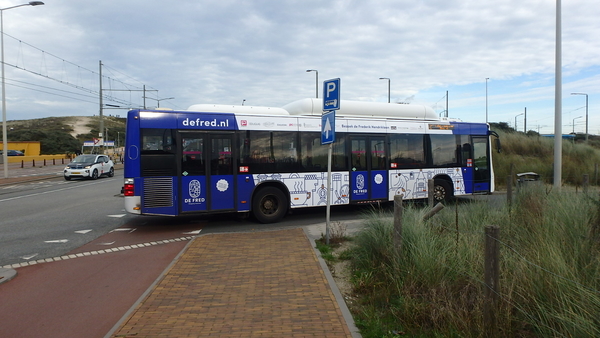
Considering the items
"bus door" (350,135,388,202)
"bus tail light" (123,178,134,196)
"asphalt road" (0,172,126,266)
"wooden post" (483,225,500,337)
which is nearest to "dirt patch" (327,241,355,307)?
"wooden post" (483,225,500,337)

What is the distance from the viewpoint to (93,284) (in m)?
6.01

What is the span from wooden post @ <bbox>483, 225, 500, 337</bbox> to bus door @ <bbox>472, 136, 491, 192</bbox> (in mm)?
10532

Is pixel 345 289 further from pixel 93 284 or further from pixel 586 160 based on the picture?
pixel 586 160

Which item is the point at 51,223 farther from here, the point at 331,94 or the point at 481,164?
the point at 481,164

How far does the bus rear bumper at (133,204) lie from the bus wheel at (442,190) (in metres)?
8.71

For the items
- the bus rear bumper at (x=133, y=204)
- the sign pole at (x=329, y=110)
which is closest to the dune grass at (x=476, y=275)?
the sign pole at (x=329, y=110)

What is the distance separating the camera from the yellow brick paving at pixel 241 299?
13.9 feet

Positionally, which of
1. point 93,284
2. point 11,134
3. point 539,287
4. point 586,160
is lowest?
point 93,284

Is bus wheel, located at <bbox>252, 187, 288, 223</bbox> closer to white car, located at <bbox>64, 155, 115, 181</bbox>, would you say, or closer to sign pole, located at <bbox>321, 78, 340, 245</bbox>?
sign pole, located at <bbox>321, 78, 340, 245</bbox>

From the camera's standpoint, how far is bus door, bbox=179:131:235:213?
9.71m

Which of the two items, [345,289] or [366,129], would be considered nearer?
[345,289]

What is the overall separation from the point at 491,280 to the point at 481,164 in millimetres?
10844

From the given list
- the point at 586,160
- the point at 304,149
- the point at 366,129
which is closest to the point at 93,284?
the point at 304,149

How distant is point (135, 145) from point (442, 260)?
705 cm
